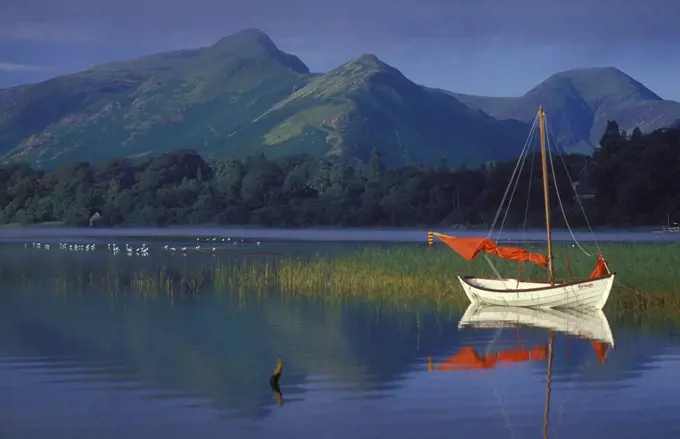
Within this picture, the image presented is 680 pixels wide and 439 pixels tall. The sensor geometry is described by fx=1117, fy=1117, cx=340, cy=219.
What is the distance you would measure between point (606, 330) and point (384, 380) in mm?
11736

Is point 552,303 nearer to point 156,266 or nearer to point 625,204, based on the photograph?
point 156,266

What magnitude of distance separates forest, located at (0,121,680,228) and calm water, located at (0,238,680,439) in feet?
225

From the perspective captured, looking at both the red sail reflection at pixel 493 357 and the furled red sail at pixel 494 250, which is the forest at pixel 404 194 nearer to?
the furled red sail at pixel 494 250

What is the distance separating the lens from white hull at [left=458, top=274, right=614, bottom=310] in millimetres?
40219

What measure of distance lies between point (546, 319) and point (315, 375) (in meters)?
14.0

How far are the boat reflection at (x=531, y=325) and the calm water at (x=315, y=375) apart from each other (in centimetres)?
16

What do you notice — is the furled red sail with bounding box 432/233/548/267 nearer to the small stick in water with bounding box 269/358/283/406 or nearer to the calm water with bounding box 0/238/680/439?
the calm water with bounding box 0/238/680/439

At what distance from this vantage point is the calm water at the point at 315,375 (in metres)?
22.0

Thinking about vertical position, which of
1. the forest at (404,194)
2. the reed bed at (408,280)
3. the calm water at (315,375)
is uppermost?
the forest at (404,194)

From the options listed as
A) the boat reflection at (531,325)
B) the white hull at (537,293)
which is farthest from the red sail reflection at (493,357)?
the white hull at (537,293)

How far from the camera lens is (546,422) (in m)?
22.3

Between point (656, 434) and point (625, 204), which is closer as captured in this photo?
point (656, 434)

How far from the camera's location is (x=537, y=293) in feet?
135

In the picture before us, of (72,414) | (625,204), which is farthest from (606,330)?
(625,204)
